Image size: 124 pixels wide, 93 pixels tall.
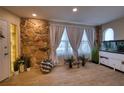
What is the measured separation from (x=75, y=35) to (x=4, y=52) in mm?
2908

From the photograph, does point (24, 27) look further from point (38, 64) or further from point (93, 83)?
point (93, 83)

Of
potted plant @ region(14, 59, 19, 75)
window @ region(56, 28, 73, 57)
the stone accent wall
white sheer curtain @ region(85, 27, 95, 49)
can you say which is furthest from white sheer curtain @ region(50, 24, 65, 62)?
potted plant @ region(14, 59, 19, 75)

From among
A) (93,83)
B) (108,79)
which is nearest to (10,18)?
(93,83)

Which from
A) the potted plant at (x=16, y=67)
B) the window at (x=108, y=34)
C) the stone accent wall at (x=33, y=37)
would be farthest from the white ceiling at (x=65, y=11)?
the potted plant at (x=16, y=67)

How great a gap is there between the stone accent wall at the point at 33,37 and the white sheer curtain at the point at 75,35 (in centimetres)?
117

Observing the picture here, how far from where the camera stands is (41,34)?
420 cm

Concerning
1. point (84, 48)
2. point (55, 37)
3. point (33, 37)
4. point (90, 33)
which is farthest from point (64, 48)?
point (33, 37)

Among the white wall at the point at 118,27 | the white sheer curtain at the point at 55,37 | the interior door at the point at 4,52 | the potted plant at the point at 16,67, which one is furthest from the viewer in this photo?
the white sheer curtain at the point at 55,37

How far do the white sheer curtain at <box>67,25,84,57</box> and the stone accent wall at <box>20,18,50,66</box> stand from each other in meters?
1.17

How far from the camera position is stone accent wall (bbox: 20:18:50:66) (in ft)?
13.2

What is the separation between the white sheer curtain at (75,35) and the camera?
4952 mm

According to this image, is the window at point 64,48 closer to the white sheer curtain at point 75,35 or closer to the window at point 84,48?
the white sheer curtain at point 75,35

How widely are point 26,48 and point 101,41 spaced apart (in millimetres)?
3034

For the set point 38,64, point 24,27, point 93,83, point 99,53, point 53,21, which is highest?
point 53,21
